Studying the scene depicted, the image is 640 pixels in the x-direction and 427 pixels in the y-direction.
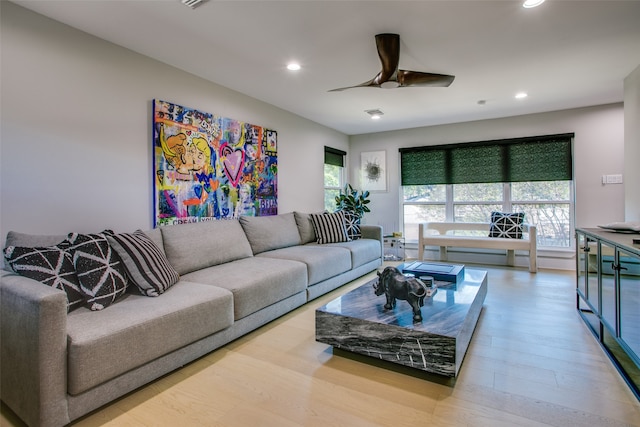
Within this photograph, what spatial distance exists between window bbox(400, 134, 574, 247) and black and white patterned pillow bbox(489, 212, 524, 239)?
15.6 inches

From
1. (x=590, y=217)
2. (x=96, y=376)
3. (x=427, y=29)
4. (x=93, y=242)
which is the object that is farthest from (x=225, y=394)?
(x=590, y=217)

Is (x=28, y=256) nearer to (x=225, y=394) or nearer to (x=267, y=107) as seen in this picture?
(x=225, y=394)

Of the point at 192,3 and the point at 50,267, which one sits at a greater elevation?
the point at 192,3

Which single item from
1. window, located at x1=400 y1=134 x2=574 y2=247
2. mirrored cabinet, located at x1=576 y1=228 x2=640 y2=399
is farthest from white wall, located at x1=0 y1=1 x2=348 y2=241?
window, located at x1=400 y1=134 x2=574 y2=247

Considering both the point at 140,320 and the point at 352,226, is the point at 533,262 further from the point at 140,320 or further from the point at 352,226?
the point at 140,320

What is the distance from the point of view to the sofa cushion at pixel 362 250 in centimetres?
410

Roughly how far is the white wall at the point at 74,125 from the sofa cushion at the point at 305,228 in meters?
1.89

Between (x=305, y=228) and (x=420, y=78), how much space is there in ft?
7.65

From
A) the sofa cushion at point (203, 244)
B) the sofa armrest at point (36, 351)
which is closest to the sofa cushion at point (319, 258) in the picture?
the sofa cushion at point (203, 244)

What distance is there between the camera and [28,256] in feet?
5.85

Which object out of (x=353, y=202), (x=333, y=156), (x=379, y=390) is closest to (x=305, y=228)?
(x=353, y=202)

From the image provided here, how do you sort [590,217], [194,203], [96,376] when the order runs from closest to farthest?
[96,376], [194,203], [590,217]

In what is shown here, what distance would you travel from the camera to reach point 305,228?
444 centimetres

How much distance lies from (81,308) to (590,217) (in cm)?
586
